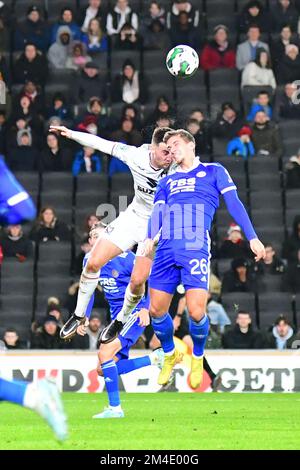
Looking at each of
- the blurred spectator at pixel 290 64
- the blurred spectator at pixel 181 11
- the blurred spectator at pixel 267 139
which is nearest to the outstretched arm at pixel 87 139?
the blurred spectator at pixel 267 139

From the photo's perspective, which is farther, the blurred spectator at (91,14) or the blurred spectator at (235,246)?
the blurred spectator at (91,14)

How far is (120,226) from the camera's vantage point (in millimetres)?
13820

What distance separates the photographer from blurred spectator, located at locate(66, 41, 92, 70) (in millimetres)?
22812

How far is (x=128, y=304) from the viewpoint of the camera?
13562 mm

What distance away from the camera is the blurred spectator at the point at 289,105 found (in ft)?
72.8

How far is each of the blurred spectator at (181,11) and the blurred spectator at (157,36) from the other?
0.53 ft

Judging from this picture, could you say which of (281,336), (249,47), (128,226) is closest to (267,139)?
(249,47)

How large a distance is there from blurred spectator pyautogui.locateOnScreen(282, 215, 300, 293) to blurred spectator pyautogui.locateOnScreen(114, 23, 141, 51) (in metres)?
5.01

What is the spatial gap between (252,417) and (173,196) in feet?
8.11

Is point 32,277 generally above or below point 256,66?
below

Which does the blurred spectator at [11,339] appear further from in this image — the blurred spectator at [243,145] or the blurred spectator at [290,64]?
the blurred spectator at [290,64]

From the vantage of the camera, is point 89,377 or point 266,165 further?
point 266,165
